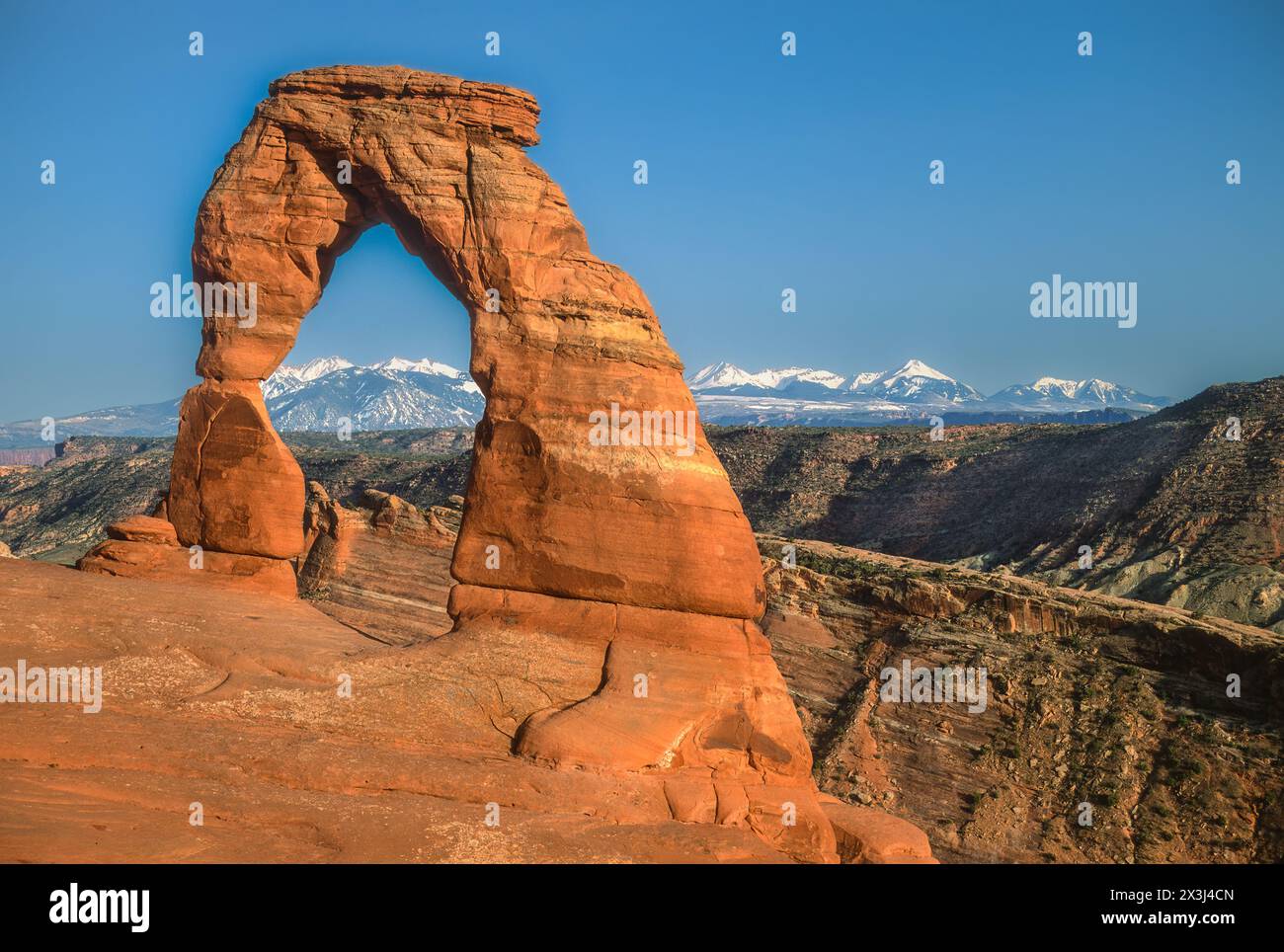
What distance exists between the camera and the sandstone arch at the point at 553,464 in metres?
20.1

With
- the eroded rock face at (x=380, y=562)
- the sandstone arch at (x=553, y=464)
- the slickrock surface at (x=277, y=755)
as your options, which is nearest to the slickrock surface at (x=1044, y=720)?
the eroded rock face at (x=380, y=562)

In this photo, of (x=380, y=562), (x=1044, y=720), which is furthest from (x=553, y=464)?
(x=380, y=562)

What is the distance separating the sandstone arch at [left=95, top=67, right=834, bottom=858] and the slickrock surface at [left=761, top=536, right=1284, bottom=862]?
1611 centimetres

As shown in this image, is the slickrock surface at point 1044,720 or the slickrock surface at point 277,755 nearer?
the slickrock surface at point 277,755

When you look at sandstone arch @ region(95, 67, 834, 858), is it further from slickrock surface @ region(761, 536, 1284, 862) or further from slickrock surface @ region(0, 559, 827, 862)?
slickrock surface @ region(761, 536, 1284, 862)

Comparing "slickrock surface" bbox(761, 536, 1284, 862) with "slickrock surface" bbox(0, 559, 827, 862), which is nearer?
"slickrock surface" bbox(0, 559, 827, 862)

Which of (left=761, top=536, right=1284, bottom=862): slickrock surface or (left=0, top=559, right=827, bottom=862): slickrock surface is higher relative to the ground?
(left=0, top=559, right=827, bottom=862): slickrock surface

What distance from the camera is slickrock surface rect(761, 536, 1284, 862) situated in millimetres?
33688

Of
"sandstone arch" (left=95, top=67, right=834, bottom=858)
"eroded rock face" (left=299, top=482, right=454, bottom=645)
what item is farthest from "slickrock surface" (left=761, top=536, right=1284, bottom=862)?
"sandstone arch" (left=95, top=67, right=834, bottom=858)

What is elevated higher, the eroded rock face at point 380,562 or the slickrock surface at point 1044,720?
the eroded rock face at point 380,562

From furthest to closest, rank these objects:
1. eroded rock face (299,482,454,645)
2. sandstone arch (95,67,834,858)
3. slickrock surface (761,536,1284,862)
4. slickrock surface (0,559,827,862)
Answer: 1. eroded rock face (299,482,454,645)
2. slickrock surface (761,536,1284,862)
3. sandstone arch (95,67,834,858)
4. slickrock surface (0,559,827,862)

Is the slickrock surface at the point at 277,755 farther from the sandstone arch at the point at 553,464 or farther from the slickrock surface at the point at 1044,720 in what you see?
the slickrock surface at the point at 1044,720

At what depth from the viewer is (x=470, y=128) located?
22969 millimetres

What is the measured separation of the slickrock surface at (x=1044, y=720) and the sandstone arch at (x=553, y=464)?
16115mm
